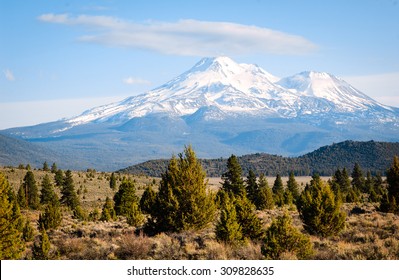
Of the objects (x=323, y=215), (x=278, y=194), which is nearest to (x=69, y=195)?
(x=278, y=194)

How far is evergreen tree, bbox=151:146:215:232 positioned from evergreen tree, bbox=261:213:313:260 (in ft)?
22.2

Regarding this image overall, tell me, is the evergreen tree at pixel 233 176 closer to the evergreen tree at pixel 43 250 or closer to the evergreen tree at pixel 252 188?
the evergreen tree at pixel 252 188

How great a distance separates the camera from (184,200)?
79.0 ft

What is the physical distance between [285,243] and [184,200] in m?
7.69

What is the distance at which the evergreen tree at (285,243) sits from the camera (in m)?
17.4

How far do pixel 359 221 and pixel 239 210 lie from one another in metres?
10.8

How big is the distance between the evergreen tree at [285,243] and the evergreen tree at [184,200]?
22.2ft

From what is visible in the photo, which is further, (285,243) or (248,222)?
(248,222)

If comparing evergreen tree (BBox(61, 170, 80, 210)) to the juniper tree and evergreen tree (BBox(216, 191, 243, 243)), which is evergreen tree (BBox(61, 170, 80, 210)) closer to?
the juniper tree

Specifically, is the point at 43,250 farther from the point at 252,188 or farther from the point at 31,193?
the point at 31,193

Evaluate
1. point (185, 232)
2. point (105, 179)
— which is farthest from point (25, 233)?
point (105, 179)

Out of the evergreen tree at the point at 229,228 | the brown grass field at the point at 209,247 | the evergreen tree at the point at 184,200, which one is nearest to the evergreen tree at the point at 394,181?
the brown grass field at the point at 209,247
